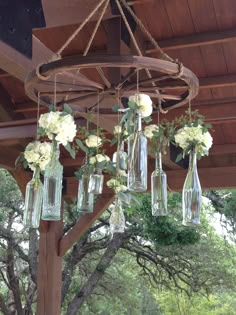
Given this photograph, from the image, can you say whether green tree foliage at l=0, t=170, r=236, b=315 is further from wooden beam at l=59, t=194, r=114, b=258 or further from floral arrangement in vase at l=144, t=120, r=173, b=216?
floral arrangement in vase at l=144, t=120, r=173, b=216

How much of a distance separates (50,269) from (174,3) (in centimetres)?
275

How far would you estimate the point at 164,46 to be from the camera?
2.82m

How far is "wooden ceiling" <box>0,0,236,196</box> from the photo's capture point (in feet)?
8.22

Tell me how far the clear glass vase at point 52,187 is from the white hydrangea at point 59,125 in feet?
0.29

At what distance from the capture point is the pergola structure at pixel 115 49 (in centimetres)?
235

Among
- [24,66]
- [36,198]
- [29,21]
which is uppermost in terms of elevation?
[29,21]

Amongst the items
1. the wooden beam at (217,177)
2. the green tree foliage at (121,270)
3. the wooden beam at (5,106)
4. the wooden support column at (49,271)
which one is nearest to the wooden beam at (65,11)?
the wooden beam at (5,106)

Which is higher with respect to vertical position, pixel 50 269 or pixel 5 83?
pixel 5 83

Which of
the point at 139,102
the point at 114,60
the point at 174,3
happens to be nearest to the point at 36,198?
the point at 139,102

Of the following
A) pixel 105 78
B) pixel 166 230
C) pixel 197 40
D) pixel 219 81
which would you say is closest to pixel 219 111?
pixel 219 81

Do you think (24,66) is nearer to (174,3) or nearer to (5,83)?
(174,3)

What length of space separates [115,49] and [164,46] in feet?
1.42

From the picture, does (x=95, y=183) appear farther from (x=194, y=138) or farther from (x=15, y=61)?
(x=15, y=61)

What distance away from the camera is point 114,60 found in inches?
54.9
